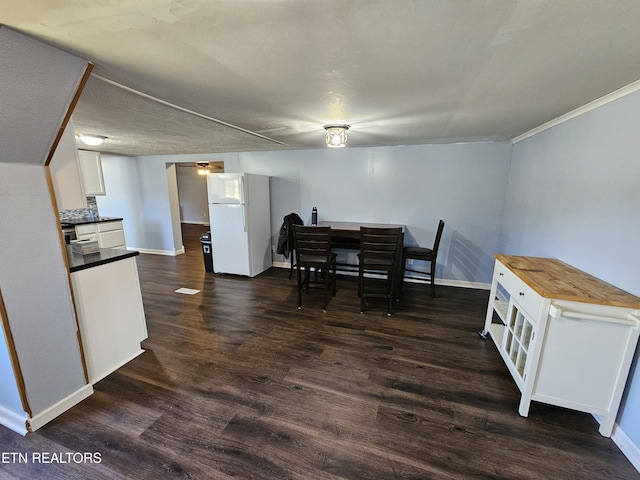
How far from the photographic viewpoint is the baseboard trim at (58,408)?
162 centimetres

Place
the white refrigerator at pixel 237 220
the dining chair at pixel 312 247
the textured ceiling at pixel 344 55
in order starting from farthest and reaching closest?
the white refrigerator at pixel 237 220
the dining chair at pixel 312 247
the textured ceiling at pixel 344 55

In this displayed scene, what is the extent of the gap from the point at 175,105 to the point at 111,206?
5.16m

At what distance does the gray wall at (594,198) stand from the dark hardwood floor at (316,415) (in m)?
0.62

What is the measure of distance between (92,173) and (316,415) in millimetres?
3749

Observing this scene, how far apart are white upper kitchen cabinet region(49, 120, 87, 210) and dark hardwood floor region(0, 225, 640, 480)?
1.39 meters

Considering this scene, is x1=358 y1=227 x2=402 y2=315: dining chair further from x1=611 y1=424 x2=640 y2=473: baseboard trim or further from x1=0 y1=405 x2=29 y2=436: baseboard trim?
x1=0 y1=405 x2=29 y2=436: baseboard trim

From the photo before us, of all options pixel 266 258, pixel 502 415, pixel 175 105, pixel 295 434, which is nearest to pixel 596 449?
pixel 502 415

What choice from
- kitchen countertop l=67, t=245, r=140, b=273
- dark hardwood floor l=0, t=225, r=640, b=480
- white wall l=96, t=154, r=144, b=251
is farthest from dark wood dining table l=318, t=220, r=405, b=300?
white wall l=96, t=154, r=144, b=251

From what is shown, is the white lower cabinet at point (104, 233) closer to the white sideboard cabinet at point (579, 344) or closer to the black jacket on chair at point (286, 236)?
the black jacket on chair at point (286, 236)

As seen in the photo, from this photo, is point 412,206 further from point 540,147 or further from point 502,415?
point 502,415

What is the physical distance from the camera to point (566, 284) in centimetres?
169

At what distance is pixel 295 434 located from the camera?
161 centimetres

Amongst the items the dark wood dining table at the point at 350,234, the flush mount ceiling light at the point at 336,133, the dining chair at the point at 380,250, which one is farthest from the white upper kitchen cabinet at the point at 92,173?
the dining chair at the point at 380,250

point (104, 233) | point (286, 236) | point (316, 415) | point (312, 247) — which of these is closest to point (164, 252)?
point (104, 233)
